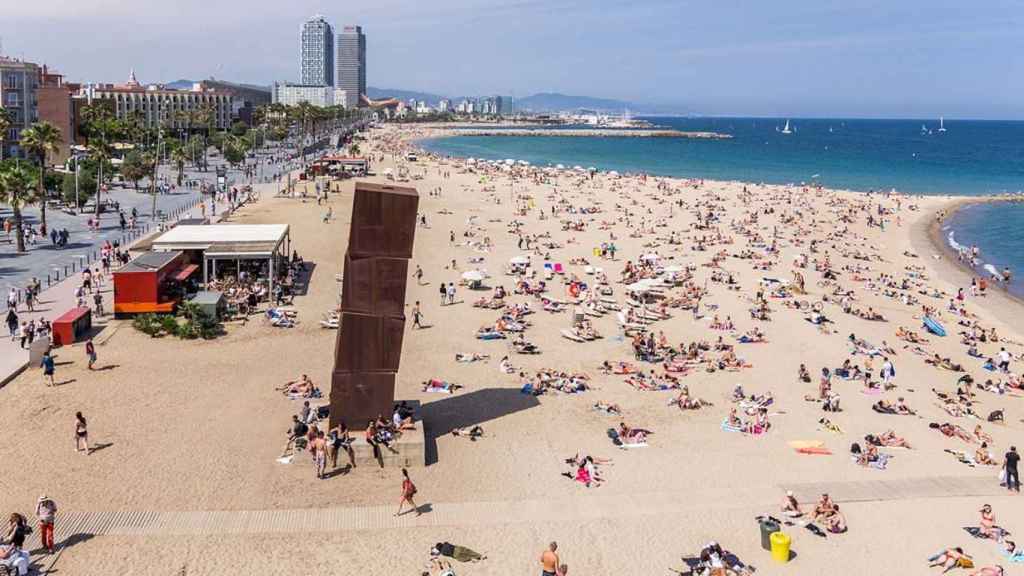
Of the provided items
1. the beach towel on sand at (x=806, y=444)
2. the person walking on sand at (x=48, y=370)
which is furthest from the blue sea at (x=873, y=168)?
the person walking on sand at (x=48, y=370)

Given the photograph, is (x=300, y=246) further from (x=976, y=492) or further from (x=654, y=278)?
(x=976, y=492)

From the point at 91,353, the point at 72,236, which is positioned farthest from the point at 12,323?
the point at 72,236

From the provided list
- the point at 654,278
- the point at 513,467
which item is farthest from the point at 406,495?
the point at 654,278

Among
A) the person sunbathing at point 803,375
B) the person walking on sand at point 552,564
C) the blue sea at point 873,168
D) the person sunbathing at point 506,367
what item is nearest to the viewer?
the person walking on sand at point 552,564

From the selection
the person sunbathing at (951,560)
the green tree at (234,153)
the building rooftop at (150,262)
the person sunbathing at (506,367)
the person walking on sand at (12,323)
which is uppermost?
the green tree at (234,153)

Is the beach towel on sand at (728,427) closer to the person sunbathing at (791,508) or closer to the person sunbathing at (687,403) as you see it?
the person sunbathing at (687,403)

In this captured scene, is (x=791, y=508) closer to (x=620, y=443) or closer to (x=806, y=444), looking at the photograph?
(x=806, y=444)

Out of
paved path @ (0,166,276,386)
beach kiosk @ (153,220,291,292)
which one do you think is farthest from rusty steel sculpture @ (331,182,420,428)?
beach kiosk @ (153,220,291,292)
